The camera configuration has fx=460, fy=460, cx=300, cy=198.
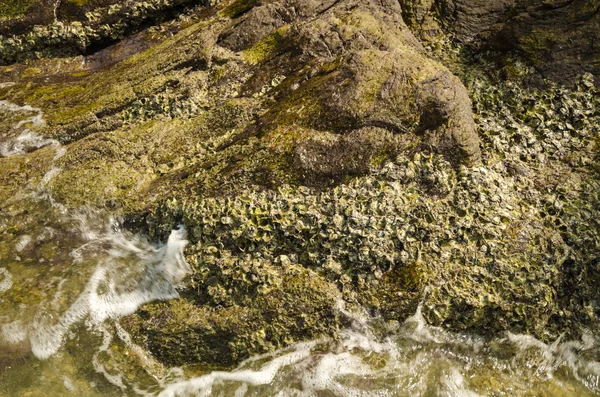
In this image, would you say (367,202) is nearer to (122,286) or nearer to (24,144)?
(122,286)

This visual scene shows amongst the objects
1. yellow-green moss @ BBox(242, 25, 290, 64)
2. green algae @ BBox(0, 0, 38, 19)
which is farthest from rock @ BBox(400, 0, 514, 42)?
green algae @ BBox(0, 0, 38, 19)

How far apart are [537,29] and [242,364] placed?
5463 mm

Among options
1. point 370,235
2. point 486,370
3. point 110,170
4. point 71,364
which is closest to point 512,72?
point 370,235

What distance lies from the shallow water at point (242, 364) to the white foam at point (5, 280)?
0.05 feet

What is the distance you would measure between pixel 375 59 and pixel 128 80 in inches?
173

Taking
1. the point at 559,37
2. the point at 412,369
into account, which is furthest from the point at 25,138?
the point at 559,37

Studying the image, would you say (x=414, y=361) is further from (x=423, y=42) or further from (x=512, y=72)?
(x=423, y=42)

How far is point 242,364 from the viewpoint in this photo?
4.88m

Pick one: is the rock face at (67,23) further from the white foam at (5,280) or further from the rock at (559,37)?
the rock at (559,37)

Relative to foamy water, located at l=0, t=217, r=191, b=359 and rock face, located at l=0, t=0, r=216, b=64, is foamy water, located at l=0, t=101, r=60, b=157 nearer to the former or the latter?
rock face, located at l=0, t=0, r=216, b=64

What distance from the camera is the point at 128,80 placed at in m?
7.66

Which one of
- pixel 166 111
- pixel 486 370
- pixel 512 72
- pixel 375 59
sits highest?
pixel 375 59

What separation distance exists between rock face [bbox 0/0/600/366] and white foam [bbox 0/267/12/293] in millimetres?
556

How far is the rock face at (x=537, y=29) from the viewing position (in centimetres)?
564
